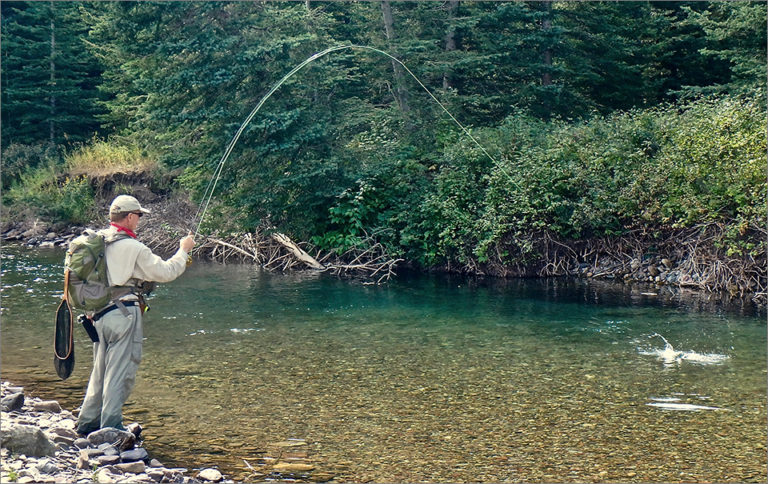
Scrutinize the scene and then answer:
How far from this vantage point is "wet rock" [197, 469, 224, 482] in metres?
5.35

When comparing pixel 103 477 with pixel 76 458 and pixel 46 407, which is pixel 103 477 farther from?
pixel 46 407

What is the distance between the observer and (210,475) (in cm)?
538

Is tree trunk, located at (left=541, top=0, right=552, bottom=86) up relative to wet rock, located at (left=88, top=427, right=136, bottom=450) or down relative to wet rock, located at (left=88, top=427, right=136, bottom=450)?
up

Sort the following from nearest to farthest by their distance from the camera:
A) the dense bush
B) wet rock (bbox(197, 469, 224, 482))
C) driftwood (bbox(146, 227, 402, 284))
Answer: wet rock (bbox(197, 469, 224, 482)), the dense bush, driftwood (bbox(146, 227, 402, 284))

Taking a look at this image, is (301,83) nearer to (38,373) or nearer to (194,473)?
(38,373)

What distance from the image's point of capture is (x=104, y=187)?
23562 millimetres

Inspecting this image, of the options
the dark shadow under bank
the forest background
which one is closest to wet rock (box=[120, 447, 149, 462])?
the dark shadow under bank

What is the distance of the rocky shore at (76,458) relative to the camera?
15.9 ft

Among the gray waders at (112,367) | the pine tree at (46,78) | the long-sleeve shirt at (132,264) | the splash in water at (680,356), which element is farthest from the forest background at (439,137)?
the gray waders at (112,367)

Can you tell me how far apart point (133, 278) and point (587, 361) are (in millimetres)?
5190

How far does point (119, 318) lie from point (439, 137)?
1251cm

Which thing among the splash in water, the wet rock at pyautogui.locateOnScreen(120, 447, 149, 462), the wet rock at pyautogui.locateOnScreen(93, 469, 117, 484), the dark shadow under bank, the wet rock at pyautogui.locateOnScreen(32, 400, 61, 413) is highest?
the dark shadow under bank

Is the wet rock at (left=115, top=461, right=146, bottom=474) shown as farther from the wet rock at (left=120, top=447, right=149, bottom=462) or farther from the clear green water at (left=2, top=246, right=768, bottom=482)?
the clear green water at (left=2, top=246, right=768, bottom=482)

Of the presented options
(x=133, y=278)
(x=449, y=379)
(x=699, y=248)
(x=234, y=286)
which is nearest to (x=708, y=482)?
(x=449, y=379)
